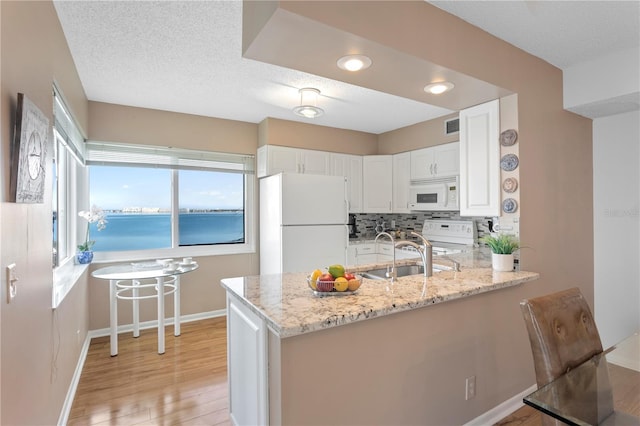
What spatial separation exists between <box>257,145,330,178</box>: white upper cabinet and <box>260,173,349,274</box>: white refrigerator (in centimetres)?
18

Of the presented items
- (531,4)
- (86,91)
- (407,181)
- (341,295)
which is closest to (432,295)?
(341,295)

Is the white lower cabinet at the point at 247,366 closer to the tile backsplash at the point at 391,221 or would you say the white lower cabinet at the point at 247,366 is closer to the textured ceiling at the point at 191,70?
the textured ceiling at the point at 191,70

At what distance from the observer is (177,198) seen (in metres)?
3.95

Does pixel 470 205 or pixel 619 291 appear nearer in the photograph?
pixel 470 205

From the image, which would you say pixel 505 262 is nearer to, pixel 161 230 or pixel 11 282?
pixel 11 282

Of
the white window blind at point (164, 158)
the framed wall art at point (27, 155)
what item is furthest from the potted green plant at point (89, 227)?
the framed wall art at point (27, 155)

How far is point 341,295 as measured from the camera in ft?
5.14

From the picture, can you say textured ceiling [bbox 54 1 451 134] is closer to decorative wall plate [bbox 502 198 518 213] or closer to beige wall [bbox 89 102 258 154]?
beige wall [bbox 89 102 258 154]

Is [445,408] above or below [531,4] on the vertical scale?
below

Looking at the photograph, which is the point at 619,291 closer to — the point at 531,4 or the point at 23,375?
the point at 531,4

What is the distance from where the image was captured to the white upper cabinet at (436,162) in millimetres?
3838

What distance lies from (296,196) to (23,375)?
2653 mm

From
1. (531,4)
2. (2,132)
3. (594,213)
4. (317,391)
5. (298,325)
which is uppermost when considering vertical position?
(531,4)

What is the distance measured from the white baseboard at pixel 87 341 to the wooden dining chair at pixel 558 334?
261cm
